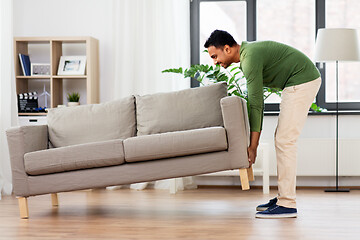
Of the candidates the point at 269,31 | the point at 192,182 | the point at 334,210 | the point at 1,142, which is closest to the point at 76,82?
the point at 1,142

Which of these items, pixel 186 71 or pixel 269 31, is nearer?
pixel 186 71

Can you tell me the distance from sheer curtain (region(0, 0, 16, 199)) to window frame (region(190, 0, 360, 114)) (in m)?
1.68

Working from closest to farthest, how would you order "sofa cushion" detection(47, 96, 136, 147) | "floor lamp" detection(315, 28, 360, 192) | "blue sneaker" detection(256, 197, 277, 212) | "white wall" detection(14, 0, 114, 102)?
"blue sneaker" detection(256, 197, 277, 212)
"sofa cushion" detection(47, 96, 136, 147)
"floor lamp" detection(315, 28, 360, 192)
"white wall" detection(14, 0, 114, 102)

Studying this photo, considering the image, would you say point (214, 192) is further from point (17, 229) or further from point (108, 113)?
point (17, 229)

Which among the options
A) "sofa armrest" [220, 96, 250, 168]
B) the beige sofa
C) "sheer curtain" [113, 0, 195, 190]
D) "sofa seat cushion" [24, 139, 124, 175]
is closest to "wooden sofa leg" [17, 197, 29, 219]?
the beige sofa

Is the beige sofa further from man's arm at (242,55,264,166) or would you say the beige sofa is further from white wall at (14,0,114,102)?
white wall at (14,0,114,102)

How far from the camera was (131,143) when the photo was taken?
10.8 ft

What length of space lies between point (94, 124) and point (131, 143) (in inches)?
21.0

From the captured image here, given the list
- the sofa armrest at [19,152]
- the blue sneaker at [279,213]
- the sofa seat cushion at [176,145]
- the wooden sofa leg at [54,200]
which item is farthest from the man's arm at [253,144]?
the wooden sofa leg at [54,200]

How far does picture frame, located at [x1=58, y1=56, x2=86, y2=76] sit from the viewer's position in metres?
4.98

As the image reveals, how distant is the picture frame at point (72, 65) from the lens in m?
4.98

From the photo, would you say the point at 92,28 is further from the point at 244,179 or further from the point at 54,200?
the point at 244,179

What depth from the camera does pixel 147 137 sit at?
332 centimetres

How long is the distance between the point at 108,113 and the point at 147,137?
56cm
